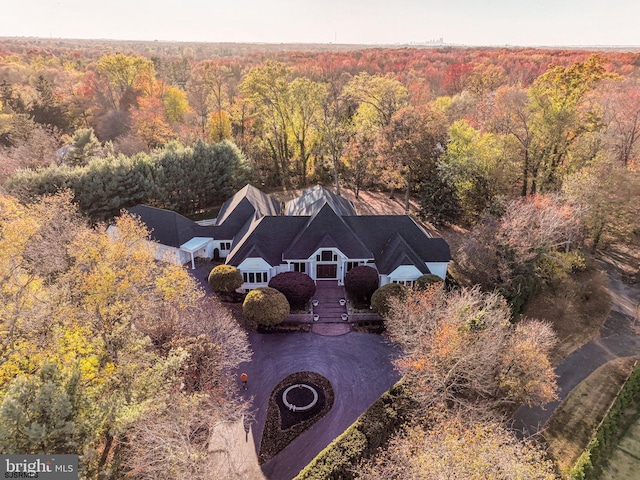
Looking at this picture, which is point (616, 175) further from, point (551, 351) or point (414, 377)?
point (414, 377)

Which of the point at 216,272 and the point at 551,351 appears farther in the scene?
the point at 216,272

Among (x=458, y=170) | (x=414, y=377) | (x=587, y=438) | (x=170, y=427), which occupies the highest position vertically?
(x=458, y=170)

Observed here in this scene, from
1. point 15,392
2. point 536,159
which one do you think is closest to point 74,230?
point 15,392

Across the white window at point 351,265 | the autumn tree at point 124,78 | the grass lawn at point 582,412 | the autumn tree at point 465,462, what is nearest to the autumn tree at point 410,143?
the white window at point 351,265

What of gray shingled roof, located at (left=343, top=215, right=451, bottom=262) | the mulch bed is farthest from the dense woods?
the mulch bed

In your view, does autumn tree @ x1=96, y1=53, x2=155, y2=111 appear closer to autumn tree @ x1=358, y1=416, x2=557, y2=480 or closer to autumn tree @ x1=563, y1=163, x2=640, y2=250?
autumn tree @ x1=563, y1=163, x2=640, y2=250

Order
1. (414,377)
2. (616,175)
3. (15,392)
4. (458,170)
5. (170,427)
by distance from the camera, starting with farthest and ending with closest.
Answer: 1. (458,170)
2. (616,175)
3. (414,377)
4. (170,427)
5. (15,392)

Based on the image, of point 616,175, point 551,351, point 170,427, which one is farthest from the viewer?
point 616,175

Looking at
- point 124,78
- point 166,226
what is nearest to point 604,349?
point 166,226
